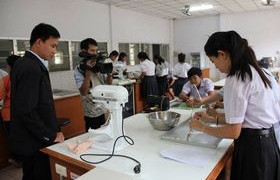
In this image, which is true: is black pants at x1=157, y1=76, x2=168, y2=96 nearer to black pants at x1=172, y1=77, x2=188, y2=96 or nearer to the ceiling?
black pants at x1=172, y1=77, x2=188, y2=96

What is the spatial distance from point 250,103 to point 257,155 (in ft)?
0.97

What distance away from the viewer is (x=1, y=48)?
12.5 feet

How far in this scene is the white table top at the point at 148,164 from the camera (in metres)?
1.07

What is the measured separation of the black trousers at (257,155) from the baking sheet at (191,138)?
17 centimetres

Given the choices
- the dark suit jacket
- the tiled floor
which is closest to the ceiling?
the tiled floor

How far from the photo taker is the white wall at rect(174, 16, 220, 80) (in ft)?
27.1

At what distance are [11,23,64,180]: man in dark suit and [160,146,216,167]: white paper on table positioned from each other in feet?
2.55

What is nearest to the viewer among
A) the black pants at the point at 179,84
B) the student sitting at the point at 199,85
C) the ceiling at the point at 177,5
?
the student sitting at the point at 199,85

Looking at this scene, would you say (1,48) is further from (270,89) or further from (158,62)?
(270,89)

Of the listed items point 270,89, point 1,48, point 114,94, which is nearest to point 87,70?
point 114,94

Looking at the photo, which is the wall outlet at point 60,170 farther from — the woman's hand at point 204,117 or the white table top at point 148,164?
the woman's hand at point 204,117

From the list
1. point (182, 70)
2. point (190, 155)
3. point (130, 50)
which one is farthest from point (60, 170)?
point (130, 50)

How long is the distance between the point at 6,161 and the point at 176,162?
2.66 m

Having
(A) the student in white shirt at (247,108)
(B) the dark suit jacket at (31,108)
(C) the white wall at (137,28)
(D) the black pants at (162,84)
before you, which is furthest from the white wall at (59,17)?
(A) the student in white shirt at (247,108)
